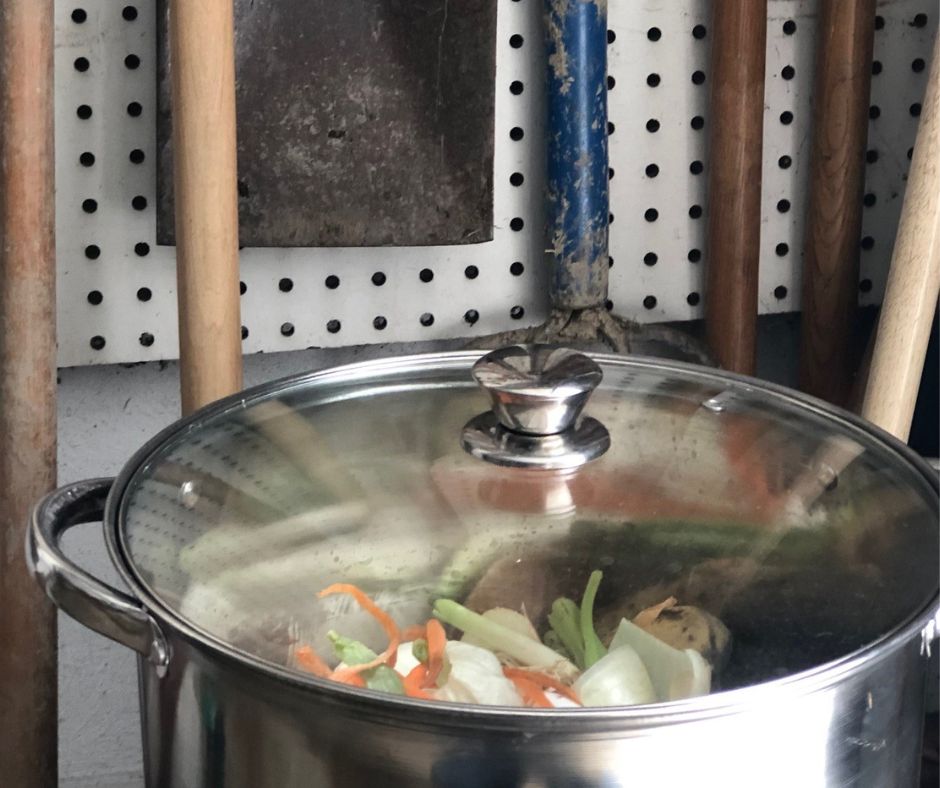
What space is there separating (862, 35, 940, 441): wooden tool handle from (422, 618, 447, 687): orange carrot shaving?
448 mm

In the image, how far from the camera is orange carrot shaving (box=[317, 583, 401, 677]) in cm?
56

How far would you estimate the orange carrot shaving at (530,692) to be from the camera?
54 cm

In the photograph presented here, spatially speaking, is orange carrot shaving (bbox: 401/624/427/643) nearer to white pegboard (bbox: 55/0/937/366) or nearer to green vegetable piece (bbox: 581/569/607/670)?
green vegetable piece (bbox: 581/569/607/670)

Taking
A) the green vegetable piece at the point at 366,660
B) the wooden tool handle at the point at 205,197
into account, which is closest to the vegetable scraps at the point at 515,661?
the green vegetable piece at the point at 366,660

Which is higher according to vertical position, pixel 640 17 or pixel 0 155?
pixel 640 17

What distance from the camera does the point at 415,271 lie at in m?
1.03

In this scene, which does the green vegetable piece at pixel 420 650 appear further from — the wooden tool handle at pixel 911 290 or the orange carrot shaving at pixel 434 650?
the wooden tool handle at pixel 911 290

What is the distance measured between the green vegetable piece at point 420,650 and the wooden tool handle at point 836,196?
0.62 m

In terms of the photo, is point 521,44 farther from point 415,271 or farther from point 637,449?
point 637,449

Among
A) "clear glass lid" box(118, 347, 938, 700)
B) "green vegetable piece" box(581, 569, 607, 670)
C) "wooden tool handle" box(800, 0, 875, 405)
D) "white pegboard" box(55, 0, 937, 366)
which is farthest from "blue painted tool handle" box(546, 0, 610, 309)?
"green vegetable piece" box(581, 569, 607, 670)

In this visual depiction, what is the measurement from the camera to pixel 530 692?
542 millimetres

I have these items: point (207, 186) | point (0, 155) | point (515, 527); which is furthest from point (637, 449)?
point (0, 155)

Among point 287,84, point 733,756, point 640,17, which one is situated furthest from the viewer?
point 640,17

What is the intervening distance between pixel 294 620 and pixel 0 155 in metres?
0.40
